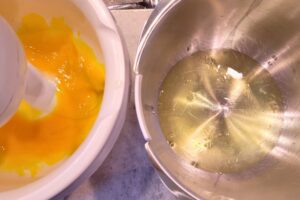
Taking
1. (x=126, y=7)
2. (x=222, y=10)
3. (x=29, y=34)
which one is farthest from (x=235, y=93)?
(x=29, y=34)

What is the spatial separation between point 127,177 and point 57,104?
0.17 meters

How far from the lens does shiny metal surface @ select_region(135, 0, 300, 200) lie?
600 mm

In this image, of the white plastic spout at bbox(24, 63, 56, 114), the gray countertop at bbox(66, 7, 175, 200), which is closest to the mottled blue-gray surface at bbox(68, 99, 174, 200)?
the gray countertop at bbox(66, 7, 175, 200)

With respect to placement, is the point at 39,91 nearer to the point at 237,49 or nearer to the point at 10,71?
the point at 10,71

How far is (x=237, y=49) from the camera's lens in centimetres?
76

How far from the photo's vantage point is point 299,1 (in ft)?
2.08

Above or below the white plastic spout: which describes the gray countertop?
below

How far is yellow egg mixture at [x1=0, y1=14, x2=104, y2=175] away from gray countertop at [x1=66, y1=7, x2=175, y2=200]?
0.30ft

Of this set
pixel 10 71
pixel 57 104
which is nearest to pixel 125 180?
pixel 57 104

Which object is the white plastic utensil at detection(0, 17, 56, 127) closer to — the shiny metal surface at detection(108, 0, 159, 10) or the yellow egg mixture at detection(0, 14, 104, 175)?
the yellow egg mixture at detection(0, 14, 104, 175)

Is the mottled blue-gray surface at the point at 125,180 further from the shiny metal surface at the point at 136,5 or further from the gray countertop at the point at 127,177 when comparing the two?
the shiny metal surface at the point at 136,5

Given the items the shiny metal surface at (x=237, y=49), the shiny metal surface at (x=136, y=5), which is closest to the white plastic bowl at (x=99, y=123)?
the shiny metal surface at (x=237, y=49)

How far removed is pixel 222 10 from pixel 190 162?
0.28 metres

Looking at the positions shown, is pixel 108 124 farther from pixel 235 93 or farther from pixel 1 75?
pixel 235 93
